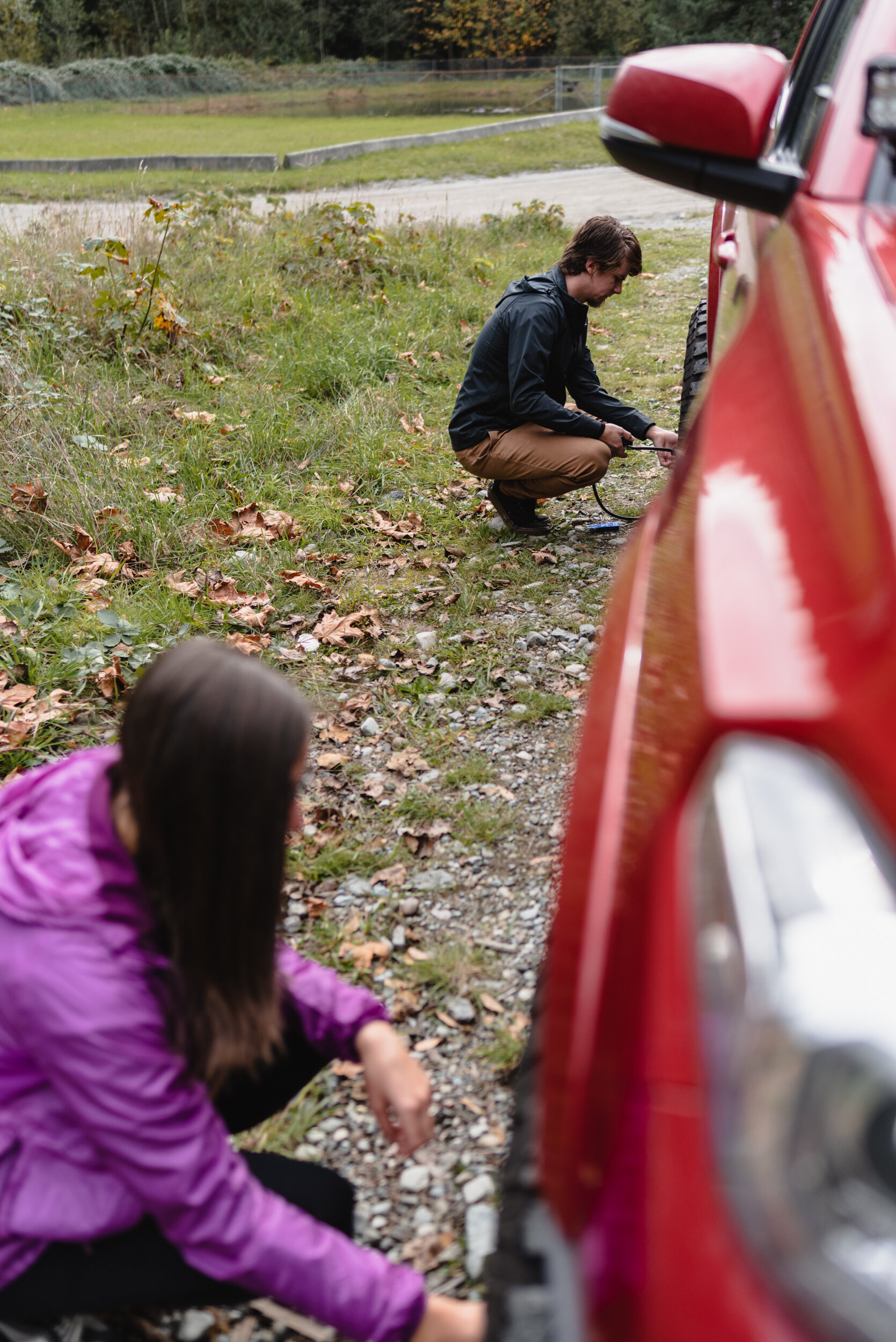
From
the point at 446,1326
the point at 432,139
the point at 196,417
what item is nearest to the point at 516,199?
the point at 432,139

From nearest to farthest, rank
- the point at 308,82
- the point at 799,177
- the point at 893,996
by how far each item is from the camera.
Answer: the point at 893,996 < the point at 799,177 < the point at 308,82

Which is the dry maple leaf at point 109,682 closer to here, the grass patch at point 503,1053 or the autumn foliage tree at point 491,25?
the grass patch at point 503,1053

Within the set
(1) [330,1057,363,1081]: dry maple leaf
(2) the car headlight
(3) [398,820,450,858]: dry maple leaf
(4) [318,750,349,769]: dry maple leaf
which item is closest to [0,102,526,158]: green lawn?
(4) [318,750,349,769]: dry maple leaf

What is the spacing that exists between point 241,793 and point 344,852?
1.45 meters

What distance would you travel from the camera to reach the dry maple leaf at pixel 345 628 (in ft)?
12.0

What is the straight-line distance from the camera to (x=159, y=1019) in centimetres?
129

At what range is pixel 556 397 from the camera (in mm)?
4449

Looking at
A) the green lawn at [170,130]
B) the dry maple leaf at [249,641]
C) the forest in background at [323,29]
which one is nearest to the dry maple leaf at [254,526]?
the dry maple leaf at [249,641]

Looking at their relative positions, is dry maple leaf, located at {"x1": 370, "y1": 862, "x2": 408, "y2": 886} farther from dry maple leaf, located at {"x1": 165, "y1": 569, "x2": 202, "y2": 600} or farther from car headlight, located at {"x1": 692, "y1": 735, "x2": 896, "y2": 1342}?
car headlight, located at {"x1": 692, "y1": 735, "x2": 896, "y2": 1342}

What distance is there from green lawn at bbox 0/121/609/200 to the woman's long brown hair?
894 centimetres

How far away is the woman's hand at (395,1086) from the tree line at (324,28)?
3952 centimetres

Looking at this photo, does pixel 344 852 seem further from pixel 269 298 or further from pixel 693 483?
pixel 269 298

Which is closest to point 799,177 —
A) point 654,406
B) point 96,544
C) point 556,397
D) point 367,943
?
point 367,943

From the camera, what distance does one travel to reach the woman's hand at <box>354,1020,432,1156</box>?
1.54m
